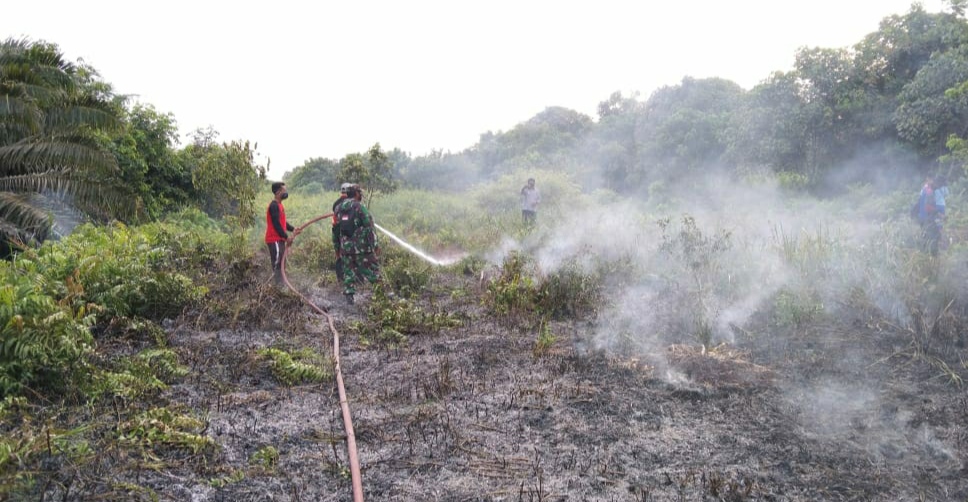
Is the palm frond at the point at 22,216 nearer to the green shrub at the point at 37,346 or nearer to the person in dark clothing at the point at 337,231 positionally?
the person in dark clothing at the point at 337,231

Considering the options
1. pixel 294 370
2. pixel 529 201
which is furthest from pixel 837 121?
pixel 294 370

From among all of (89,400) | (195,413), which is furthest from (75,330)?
(195,413)

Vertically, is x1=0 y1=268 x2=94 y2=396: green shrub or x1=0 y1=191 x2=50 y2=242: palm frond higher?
x1=0 y1=191 x2=50 y2=242: palm frond

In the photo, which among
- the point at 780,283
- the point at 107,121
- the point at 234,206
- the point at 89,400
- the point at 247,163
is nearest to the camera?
the point at 89,400

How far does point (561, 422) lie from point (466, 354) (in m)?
1.70

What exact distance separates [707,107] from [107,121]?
935 inches

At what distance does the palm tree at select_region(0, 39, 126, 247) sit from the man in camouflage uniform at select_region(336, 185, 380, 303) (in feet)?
14.3

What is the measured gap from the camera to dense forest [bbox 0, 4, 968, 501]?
337 centimetres

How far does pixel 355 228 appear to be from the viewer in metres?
8.03

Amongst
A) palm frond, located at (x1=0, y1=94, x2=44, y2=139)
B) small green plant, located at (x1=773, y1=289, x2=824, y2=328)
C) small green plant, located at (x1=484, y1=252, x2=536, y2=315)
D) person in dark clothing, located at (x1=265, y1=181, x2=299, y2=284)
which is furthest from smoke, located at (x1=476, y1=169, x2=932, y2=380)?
palm frond, located at (x1=0, y1=94, x2=44, y2=139)

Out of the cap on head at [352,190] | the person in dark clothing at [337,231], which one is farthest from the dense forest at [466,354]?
the cap on head at [352,190]

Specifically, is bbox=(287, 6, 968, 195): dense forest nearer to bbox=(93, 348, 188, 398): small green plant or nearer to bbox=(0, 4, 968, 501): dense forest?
bbox=(0, 4, 968, 501): dense forest

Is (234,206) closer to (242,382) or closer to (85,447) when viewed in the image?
(242,382)

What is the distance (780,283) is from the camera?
23.4 ft
